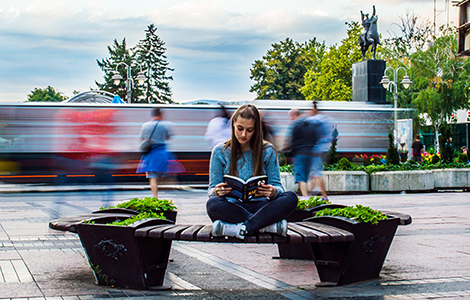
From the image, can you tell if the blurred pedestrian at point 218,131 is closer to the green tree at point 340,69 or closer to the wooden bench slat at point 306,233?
the wooden bench slat at point 306,233

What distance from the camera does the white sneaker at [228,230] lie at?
4.31 m

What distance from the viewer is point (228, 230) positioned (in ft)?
14.2

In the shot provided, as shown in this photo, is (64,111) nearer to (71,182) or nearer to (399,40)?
(71,182)

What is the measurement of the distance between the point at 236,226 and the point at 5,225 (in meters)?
5.44

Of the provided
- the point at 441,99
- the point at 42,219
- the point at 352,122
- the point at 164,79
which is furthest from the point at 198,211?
the point at 164,79

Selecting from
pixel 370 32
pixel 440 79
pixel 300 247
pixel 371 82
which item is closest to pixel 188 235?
pixel 300 247

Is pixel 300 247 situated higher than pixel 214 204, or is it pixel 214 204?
pixel 214 204

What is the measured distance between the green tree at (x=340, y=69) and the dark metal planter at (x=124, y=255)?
2012 inches

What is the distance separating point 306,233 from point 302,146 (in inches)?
227

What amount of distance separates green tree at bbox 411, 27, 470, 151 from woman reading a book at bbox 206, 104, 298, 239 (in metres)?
43.5

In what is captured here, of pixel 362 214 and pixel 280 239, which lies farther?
pixel 362 214

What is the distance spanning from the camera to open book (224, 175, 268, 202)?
168 inches

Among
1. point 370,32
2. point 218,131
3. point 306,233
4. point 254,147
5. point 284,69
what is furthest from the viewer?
point 284,69

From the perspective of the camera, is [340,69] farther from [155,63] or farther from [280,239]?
[280,239]
